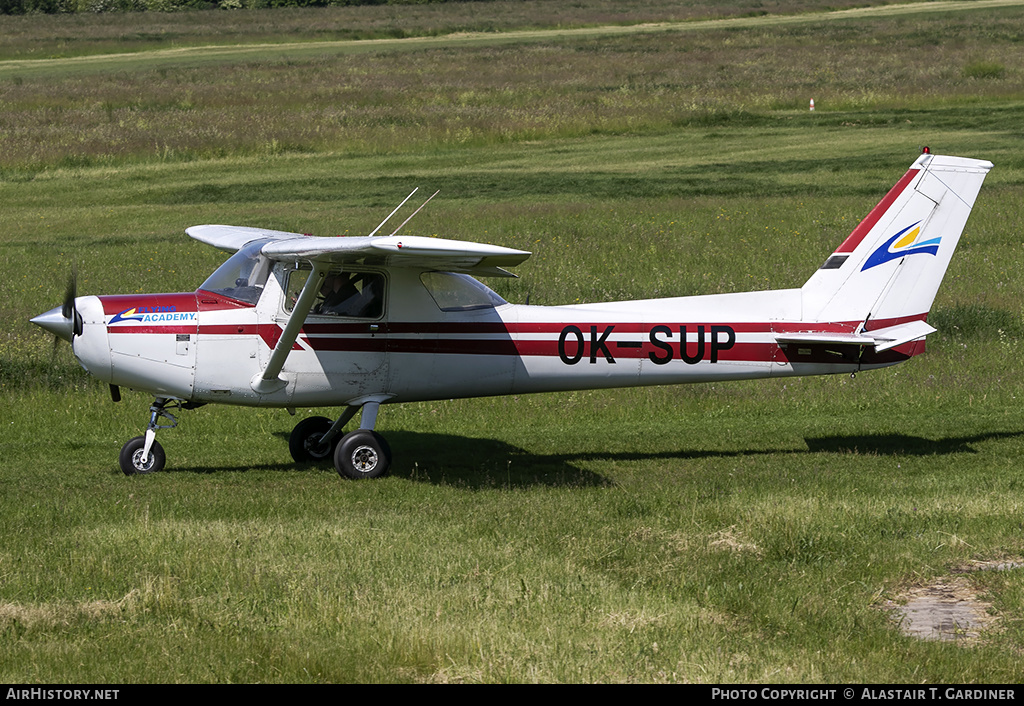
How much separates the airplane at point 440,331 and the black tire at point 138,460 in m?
0.01

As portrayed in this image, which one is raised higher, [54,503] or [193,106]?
[193,106]

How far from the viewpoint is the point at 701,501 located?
32.4 ft

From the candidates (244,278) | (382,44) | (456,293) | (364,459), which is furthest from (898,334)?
(382,44)

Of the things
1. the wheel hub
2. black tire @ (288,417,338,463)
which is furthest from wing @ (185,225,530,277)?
black tire @ (288,417,338,463)

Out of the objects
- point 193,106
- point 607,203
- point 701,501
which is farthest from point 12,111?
point 701,501

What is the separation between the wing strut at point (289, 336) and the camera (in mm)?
10469

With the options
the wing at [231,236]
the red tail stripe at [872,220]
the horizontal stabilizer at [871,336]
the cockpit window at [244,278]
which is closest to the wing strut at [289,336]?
the cockpit window at [244,278]

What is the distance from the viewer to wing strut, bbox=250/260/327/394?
10469 millimetres

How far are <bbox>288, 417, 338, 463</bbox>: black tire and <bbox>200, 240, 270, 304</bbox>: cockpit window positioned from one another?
1719 mm

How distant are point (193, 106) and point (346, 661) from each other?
4138 cm

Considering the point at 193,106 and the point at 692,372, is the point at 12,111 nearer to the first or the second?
the point at 193,106

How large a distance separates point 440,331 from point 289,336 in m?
1.54

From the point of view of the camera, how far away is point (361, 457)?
1106 centimetres

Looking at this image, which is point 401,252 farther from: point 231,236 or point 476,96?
point 476,96
